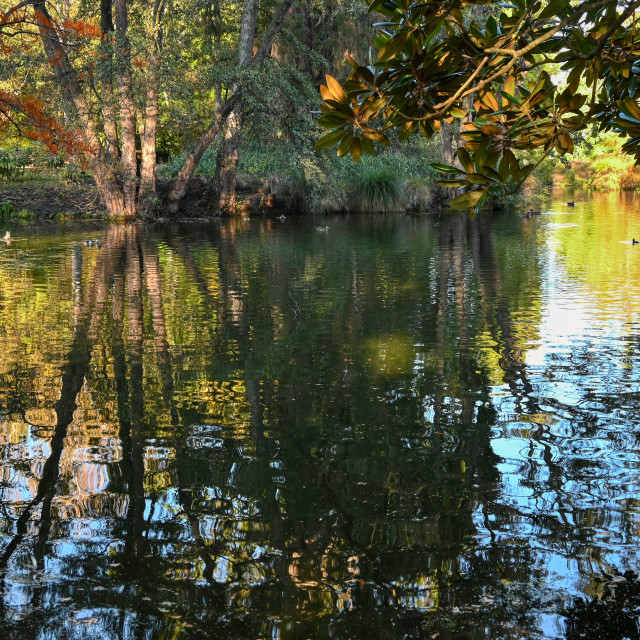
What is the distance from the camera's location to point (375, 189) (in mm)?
27266

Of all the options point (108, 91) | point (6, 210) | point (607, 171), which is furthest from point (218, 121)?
point (607, 171)

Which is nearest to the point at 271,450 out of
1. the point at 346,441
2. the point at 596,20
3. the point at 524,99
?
the point at 346,441

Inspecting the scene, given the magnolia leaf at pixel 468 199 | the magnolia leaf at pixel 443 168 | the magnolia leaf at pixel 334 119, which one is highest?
the magnolia leaf at pixel 334 119

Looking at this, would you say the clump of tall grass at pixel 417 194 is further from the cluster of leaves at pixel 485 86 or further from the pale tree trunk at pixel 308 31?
the cluster of leaves at pixel 485 86

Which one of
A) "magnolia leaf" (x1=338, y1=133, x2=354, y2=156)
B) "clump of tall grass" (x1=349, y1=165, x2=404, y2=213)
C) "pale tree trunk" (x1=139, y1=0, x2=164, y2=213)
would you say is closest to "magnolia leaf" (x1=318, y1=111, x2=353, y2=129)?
"magnolia leaf" (x1=338, y1=133, x2=354, y2=156)

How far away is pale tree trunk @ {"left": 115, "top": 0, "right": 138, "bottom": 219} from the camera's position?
58.9ft

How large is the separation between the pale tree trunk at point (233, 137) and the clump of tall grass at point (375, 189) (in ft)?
14.7

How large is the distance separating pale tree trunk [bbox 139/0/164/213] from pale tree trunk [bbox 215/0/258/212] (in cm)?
214

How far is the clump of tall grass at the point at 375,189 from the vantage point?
88.9ft

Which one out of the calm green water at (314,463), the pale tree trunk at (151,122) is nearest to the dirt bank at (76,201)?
the pale tree trunk at (151,122)

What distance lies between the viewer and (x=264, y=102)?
65.0 feet

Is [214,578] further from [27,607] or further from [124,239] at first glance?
[124,239]

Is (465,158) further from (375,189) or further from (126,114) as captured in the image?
(375,189)

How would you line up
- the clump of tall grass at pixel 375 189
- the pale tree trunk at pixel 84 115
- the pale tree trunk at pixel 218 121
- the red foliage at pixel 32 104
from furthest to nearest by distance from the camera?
1. the clump of tall grass at pixel 375 189
2. the pale tree trunk at pixel 218 121
3. the pale tree trunk at pixel 84 115
4. the red foliage at pixel 32 104
